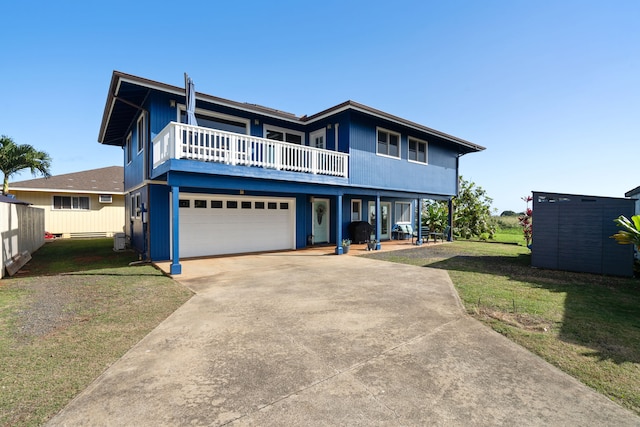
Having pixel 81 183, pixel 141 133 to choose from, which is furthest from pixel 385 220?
pixel 81 183

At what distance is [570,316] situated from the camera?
15.4 feet

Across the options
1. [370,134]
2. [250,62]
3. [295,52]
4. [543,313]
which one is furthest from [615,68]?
[250,62]

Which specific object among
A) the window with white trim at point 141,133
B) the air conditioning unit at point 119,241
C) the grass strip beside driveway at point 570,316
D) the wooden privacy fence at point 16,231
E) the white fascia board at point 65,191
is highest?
the window with white trim at point 141,133

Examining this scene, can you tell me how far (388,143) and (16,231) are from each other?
577 inches

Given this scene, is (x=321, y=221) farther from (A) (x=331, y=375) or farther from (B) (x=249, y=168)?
(A) (x=331, y=375)

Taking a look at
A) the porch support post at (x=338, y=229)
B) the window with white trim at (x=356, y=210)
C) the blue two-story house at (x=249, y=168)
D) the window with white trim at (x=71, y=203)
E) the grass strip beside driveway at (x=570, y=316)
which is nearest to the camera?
the grass strip beside driveway at (x=570, y=316)

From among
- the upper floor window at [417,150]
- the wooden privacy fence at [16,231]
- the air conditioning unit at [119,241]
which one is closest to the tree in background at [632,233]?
the upper floor window at [417,150]

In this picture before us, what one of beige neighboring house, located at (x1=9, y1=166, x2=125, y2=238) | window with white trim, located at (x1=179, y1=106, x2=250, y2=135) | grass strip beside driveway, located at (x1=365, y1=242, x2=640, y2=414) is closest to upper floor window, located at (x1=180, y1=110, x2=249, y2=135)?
window with white trim, located at (x1=179, y1=106, x2=250, y2=135)

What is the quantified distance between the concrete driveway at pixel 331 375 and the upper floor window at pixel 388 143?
9998mm

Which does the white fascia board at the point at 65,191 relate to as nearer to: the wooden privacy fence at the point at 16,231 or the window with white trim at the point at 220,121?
the wooden privacy fence at the point at 16,231

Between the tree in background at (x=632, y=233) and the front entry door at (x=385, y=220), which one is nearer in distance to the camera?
the tree in background at (x=632, y=233)

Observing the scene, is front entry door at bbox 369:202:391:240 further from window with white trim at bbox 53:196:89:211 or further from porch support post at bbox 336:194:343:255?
window with white trim at bbox 53:196:89:211

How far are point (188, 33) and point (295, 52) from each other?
14.3 feet

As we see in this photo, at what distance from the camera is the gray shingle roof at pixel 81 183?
62.9 feet
